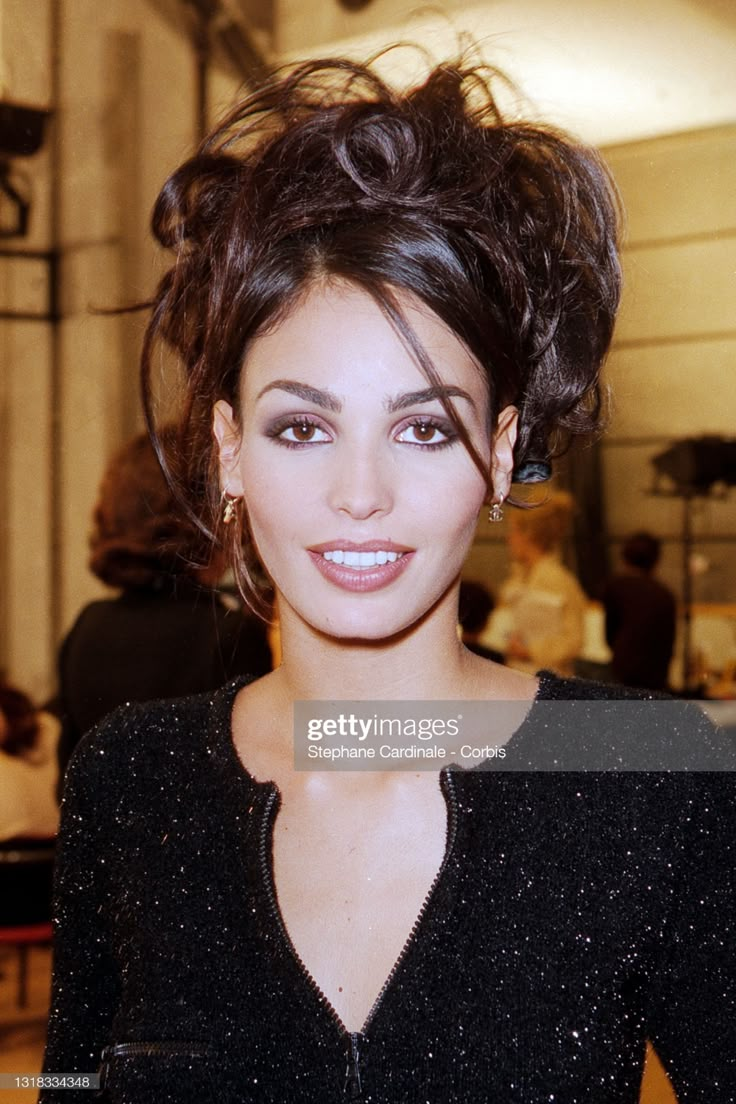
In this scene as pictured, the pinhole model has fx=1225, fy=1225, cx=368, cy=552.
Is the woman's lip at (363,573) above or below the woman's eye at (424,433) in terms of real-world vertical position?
below

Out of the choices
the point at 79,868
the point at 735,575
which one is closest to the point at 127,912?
the point at 79,868

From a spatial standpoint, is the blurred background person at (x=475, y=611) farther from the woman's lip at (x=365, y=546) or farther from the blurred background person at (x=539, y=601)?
the woman's lip at (x=365, y=546)

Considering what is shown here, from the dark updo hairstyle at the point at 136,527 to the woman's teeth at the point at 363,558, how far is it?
35cm

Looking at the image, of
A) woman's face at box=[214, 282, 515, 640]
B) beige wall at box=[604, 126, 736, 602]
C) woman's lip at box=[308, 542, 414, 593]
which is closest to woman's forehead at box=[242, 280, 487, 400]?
woman's face at box=[214, 282, 515, 640]

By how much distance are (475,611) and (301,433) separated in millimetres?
544

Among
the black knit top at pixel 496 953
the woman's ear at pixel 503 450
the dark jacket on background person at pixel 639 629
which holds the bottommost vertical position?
the black knit top at pixel 496 953

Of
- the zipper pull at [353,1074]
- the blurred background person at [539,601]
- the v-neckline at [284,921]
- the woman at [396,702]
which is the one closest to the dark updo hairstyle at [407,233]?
the woman at [396,702]

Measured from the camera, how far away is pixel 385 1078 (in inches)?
29.0

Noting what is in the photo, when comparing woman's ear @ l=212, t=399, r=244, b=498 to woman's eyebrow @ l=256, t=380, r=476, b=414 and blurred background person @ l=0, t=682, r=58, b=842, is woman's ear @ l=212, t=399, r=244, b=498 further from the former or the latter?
blurred background person @ l=0, t=682, r=58, b=842

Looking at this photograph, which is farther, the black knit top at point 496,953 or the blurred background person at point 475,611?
the blurred background person at point 475,611

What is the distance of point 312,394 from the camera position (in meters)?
0.75

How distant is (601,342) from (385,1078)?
498mm

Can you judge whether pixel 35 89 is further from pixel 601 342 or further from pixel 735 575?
pixel 735 575

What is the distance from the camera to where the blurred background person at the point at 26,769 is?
1.40 m
